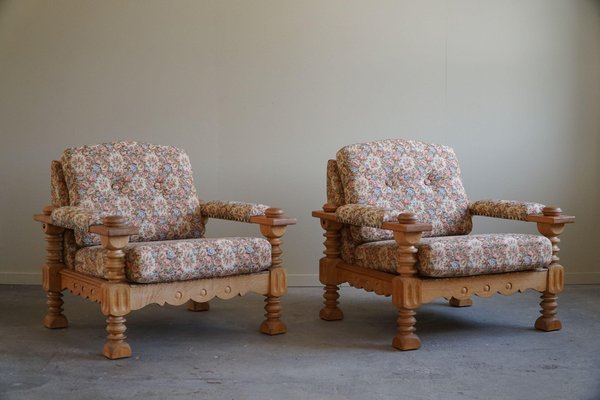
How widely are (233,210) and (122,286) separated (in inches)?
34.6

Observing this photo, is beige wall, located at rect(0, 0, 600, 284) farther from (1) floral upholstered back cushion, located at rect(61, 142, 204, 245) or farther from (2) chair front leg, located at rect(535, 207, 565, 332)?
(2) chair front leg, located at rect(535, 207, 565, 332)

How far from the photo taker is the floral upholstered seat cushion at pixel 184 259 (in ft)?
12.0

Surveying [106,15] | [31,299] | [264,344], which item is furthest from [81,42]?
[264,344]

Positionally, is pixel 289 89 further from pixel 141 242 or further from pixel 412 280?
pixel 412 280

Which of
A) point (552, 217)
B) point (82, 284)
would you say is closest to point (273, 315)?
point (82, 284)

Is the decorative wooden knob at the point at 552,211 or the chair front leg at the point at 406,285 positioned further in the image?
the decorative wooden knob at the point at 552,211

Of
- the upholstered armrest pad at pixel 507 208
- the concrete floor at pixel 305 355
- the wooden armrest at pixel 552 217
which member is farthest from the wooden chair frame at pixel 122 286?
the wooden armrest at pixel 552 217

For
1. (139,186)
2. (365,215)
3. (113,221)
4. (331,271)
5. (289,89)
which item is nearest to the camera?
(113,221)

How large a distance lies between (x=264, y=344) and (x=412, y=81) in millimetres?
2436

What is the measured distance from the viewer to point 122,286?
3.66m

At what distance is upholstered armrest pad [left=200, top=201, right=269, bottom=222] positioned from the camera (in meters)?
4.23

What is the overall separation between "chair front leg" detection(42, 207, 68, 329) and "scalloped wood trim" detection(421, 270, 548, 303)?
1900 mm

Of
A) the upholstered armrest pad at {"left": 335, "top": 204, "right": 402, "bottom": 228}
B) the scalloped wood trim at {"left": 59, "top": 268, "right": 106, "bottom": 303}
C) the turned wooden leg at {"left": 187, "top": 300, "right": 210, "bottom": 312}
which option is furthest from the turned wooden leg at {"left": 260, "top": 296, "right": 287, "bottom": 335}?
the scalloped wood trim at {"left": 59, "top": 268, "right": 106, "bottom": 303}

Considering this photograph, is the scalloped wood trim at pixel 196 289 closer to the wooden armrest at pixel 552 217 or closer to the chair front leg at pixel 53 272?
the chair front leg at pixel 53 272
